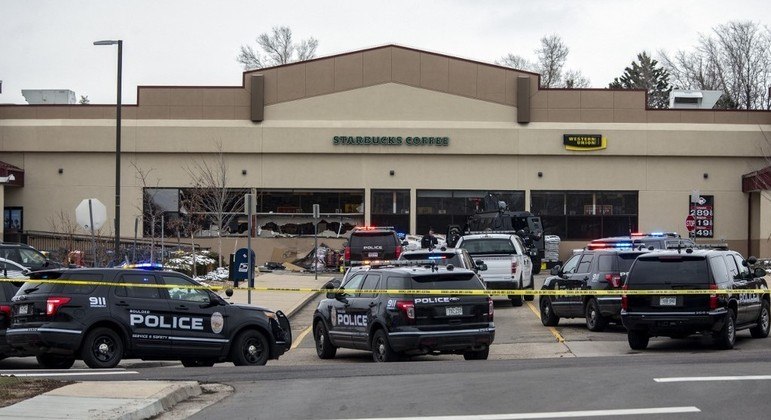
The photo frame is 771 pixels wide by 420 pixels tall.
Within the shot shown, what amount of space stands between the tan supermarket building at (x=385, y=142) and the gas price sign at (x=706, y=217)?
759 mm

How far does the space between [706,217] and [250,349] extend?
45.3 metres

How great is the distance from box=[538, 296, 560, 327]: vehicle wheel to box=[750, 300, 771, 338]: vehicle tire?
4.90 meters

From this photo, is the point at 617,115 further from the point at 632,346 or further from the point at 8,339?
the point at 8,339

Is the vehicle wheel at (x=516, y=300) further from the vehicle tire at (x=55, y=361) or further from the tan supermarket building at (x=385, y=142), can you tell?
the tan supermarket building at (x=385, y=142)

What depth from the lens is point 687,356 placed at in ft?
59.8

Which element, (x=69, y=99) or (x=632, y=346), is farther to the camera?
(x=69, y=99)

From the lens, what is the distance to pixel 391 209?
6012cm

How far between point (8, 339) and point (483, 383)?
796 centimetres

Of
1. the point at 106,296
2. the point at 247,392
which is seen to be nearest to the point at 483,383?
the point at 247,392

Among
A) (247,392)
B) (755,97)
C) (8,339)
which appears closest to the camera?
(247,392)

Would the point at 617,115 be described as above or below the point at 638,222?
above

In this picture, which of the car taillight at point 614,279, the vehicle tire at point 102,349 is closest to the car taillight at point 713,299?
the car taillight at point 614,279

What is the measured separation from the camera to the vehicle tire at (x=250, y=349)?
18.9 m

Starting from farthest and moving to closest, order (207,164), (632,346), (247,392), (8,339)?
(207,164) < (632,346) < (8,339) < (247,392)
